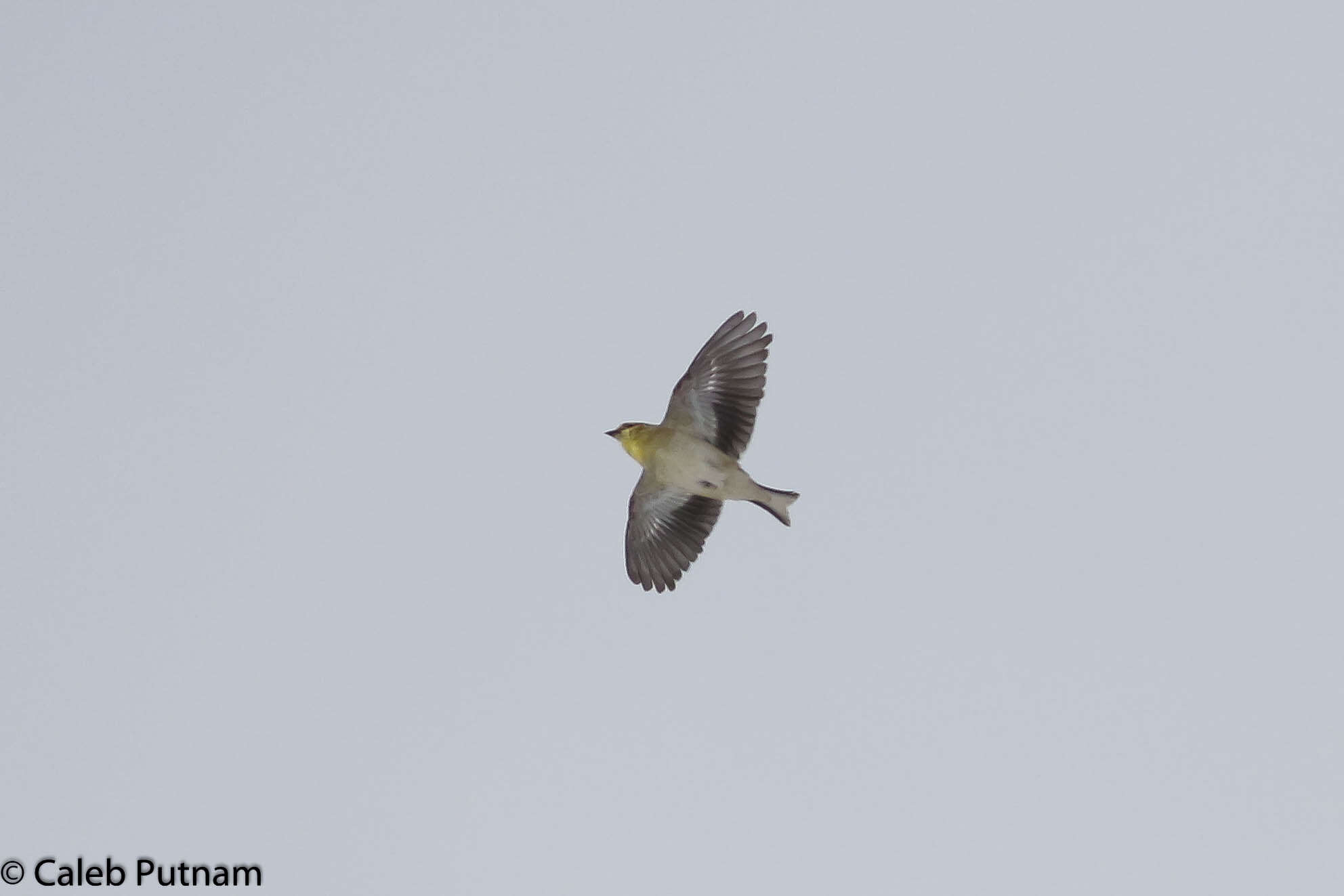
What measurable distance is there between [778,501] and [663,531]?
1.95 m

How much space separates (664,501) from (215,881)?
22.2 ft

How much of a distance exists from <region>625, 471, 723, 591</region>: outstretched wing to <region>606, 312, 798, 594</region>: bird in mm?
16

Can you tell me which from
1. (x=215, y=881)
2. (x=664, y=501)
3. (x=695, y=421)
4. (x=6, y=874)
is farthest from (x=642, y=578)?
(x=6, y=874)

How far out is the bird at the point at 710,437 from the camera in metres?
18.5

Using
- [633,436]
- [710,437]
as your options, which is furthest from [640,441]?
[710,437]

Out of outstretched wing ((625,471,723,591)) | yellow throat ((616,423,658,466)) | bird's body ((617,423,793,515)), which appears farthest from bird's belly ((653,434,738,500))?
outstretched wing ((625,471,723,591))

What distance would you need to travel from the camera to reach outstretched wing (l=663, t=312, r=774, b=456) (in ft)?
60.6

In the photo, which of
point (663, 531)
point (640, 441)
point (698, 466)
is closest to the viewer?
point (698, 466)

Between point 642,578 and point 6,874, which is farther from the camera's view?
point 642,578

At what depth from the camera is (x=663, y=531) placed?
20.1 m

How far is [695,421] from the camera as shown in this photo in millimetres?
18984

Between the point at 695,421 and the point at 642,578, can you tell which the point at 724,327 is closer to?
the point at 695,421

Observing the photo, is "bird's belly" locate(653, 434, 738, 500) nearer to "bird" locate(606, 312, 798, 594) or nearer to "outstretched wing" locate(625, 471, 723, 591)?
"bird" locate(606, 312, 798, 594)

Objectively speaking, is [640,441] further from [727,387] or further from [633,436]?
[727,387]
